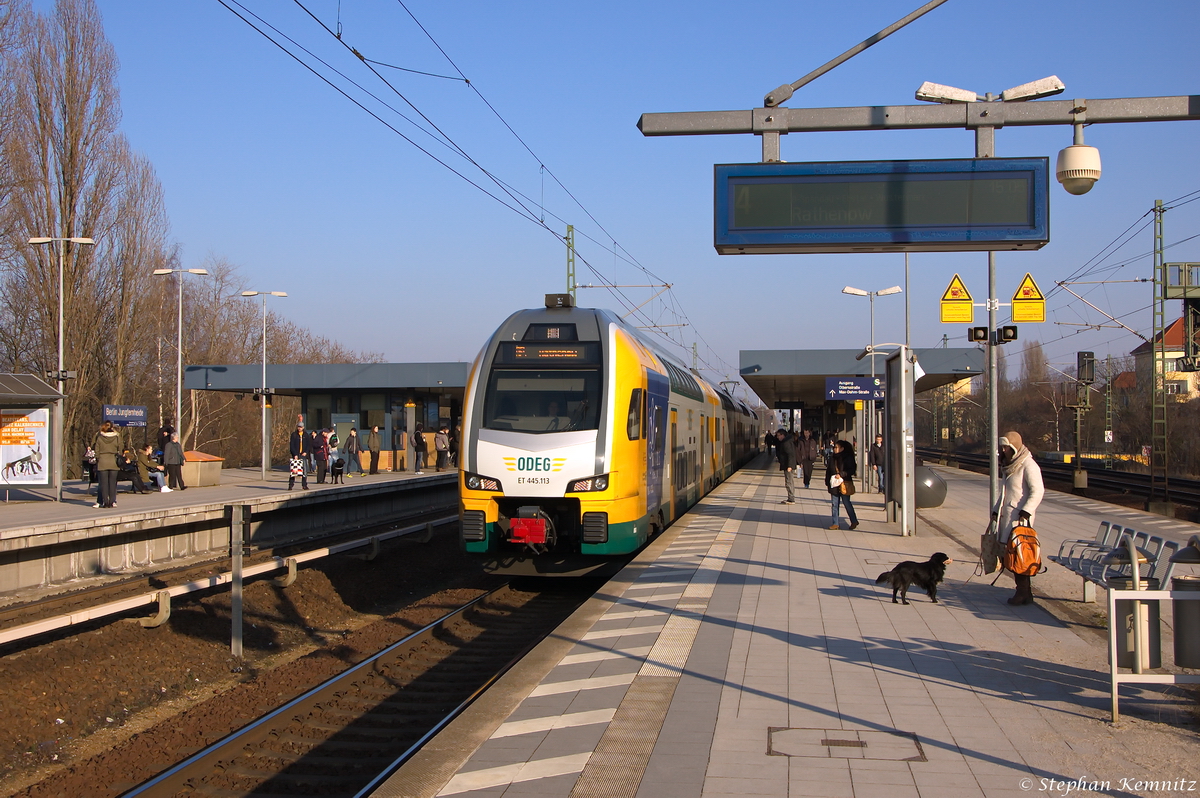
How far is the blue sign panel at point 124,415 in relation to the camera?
24859 mm

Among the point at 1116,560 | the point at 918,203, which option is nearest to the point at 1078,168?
the point at 918,203

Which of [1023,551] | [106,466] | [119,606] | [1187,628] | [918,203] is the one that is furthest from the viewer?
[106,466]

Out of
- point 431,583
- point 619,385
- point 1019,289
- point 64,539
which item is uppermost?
point 1019,289

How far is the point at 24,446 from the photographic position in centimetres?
1934

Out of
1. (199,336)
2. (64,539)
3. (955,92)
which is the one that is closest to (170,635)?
(64,539)

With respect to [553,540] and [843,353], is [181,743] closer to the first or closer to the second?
[553,540]

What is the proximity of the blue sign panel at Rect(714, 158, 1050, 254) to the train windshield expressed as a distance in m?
3.59

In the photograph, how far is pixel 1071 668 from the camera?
693 cm

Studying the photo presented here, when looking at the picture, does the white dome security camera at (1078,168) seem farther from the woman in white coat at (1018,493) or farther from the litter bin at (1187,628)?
the litter bin at (1187,628)

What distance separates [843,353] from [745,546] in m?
24.7

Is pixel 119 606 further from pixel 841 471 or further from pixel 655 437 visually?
pixel 841 471

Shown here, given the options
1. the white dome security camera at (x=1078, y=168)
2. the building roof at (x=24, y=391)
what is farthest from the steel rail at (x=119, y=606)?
the white dome security camera at (x=1078, y=168)

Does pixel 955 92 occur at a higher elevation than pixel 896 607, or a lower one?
higher

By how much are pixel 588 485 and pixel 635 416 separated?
136 cm
